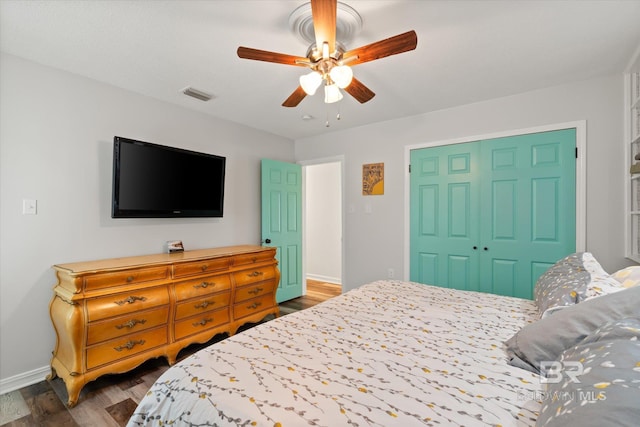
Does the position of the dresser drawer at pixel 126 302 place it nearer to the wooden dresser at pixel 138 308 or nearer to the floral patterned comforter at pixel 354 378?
the wooden dresser at pixel 138 308

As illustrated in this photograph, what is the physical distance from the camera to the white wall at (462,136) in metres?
2.54

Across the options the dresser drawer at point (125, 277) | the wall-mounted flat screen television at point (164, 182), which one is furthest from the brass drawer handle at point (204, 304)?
the wall-mounted flat screen television at point (164, 182)

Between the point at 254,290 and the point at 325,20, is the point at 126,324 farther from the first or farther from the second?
the point at 325,20

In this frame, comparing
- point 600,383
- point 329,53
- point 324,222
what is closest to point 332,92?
point 329,53

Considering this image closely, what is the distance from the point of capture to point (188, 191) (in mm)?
3096

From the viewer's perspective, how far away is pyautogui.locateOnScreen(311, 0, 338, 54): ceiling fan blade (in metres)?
1.39

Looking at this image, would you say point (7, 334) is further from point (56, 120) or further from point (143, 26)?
point (143, 26)

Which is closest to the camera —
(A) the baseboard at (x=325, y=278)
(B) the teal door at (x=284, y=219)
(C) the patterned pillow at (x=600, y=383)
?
(C) the patterned pillow at (x=600, y=383)

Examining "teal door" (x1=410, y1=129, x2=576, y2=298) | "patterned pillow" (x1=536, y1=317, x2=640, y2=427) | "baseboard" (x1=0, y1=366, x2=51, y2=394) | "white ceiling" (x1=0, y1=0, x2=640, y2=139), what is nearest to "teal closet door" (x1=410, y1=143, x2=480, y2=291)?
"teal door" (x1=410, y1=129, x2=576, y2=298)

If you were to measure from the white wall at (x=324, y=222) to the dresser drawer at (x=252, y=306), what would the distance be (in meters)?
2.23

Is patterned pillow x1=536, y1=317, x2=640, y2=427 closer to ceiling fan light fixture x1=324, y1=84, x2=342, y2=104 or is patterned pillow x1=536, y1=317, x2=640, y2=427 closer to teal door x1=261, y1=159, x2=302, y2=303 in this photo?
ceiling fan light fixture x1=324, y1=84, x2=342, y2=104

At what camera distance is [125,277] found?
224 centimetres

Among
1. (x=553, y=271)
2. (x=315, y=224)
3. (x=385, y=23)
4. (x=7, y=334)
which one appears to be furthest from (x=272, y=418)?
(x=315, y=224)

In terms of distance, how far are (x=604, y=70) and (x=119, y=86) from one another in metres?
4.17
